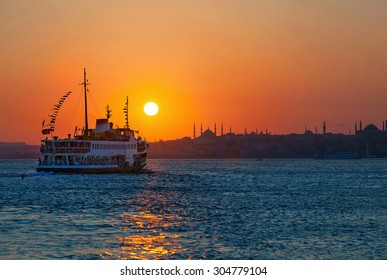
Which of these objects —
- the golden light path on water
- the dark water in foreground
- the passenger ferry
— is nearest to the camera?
the golden light path on water

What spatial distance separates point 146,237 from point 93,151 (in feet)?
251

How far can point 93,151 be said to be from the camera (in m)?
112

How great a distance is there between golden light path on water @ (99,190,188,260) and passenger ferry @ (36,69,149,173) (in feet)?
191

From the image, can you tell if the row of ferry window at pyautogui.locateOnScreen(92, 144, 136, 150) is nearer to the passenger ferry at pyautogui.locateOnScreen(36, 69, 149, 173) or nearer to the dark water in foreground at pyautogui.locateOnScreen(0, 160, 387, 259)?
the passenger ferry at pyautogui.locateOnScreen(36, 69, 149, 173)

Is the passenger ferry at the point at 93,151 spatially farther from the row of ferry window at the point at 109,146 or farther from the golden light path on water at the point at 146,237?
the golden light path on water at the point at 146,237

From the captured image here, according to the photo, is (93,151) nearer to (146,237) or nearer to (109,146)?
(109,146)

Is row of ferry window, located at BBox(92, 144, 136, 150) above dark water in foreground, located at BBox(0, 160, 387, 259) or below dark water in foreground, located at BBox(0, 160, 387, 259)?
above

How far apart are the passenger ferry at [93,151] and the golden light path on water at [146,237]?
191 feet

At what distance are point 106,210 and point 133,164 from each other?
71.1 metres

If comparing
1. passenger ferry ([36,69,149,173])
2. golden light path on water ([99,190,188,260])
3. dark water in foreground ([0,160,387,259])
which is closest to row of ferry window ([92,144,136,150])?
passenger ferry ([36,69,149,173])

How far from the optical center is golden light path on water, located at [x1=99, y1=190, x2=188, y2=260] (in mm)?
31000

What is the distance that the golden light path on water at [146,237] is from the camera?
31.0 meters

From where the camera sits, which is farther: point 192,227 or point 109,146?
point 109,146

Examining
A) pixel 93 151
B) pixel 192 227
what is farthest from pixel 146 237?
pixel 93 151
